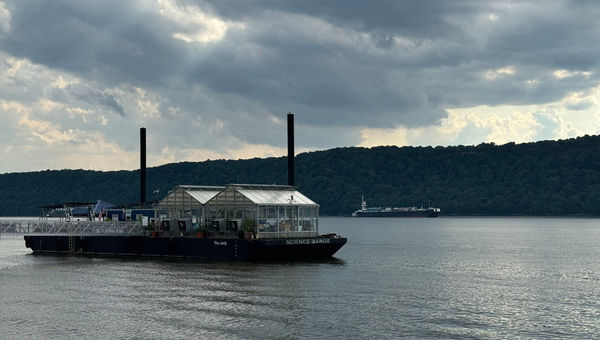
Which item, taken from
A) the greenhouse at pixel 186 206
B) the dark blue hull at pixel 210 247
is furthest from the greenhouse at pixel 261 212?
the dark blue hull at pixel 210 247

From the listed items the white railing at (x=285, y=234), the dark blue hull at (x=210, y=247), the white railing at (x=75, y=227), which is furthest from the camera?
the white railing at (x=75, y=227)

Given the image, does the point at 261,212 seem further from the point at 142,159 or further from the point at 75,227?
the point at 142,159

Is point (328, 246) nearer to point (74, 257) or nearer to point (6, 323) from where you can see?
point (74, 257)

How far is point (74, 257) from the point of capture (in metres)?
103

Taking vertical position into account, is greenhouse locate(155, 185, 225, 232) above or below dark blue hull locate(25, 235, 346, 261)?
above

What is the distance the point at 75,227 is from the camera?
101m

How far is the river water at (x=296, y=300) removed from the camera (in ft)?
147

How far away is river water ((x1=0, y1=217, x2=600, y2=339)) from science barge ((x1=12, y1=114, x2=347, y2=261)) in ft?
10.6

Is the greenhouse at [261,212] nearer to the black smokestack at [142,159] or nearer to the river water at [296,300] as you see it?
the river water at [296,300]

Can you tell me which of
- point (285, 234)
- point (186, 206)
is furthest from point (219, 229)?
point (285, 234)

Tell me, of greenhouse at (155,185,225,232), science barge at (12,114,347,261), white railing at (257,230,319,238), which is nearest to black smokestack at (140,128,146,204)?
science barge at (12,114,347,261)

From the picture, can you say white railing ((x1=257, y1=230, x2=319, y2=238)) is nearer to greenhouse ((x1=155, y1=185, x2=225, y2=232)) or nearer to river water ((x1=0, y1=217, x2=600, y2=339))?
river water ((x1=0, y1=217, x2=600, y2=339))

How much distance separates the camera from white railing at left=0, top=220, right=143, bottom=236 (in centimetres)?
9462

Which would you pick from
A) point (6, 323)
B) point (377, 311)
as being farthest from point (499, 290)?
point (6, 323)
